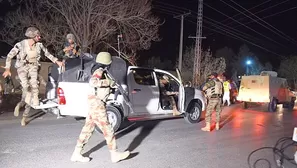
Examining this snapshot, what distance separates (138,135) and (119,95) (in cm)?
112

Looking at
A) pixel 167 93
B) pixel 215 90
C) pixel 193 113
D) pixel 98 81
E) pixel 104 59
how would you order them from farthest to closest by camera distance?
pixel 193 113, pixel 167 93, pixel 215 90, pixel 104 59, pixel 98 81

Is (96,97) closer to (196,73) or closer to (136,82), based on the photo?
(136,82)

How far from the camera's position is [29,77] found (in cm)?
795

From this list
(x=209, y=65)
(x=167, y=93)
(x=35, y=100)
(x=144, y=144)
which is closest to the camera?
(x=144, y=144)

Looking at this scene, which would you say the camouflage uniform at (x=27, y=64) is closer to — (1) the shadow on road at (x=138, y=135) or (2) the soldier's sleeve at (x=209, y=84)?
(1) the shadow on road at (x=138, y=135)

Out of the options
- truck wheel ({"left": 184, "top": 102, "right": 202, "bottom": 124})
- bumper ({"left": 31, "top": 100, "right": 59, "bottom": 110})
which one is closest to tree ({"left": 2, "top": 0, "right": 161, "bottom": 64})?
truck wheel ({"left": 184, "top": 102, "right": 202, "bottom": 124})

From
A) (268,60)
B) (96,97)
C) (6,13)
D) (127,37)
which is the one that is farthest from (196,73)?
(268,60)

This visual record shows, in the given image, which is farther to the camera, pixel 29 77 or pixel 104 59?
pixel 29 77

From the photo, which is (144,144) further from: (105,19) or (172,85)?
(105,19)

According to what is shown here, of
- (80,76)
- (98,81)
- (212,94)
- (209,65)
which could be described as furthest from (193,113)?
(209,65)

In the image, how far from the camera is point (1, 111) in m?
10.7

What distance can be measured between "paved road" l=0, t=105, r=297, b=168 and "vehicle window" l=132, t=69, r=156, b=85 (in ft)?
4.31

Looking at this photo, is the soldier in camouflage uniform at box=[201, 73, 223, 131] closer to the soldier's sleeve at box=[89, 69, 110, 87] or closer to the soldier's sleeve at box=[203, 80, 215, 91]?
the soldier's sleeve at box=[203, 80, 215, 91]

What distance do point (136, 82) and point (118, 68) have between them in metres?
0.76
